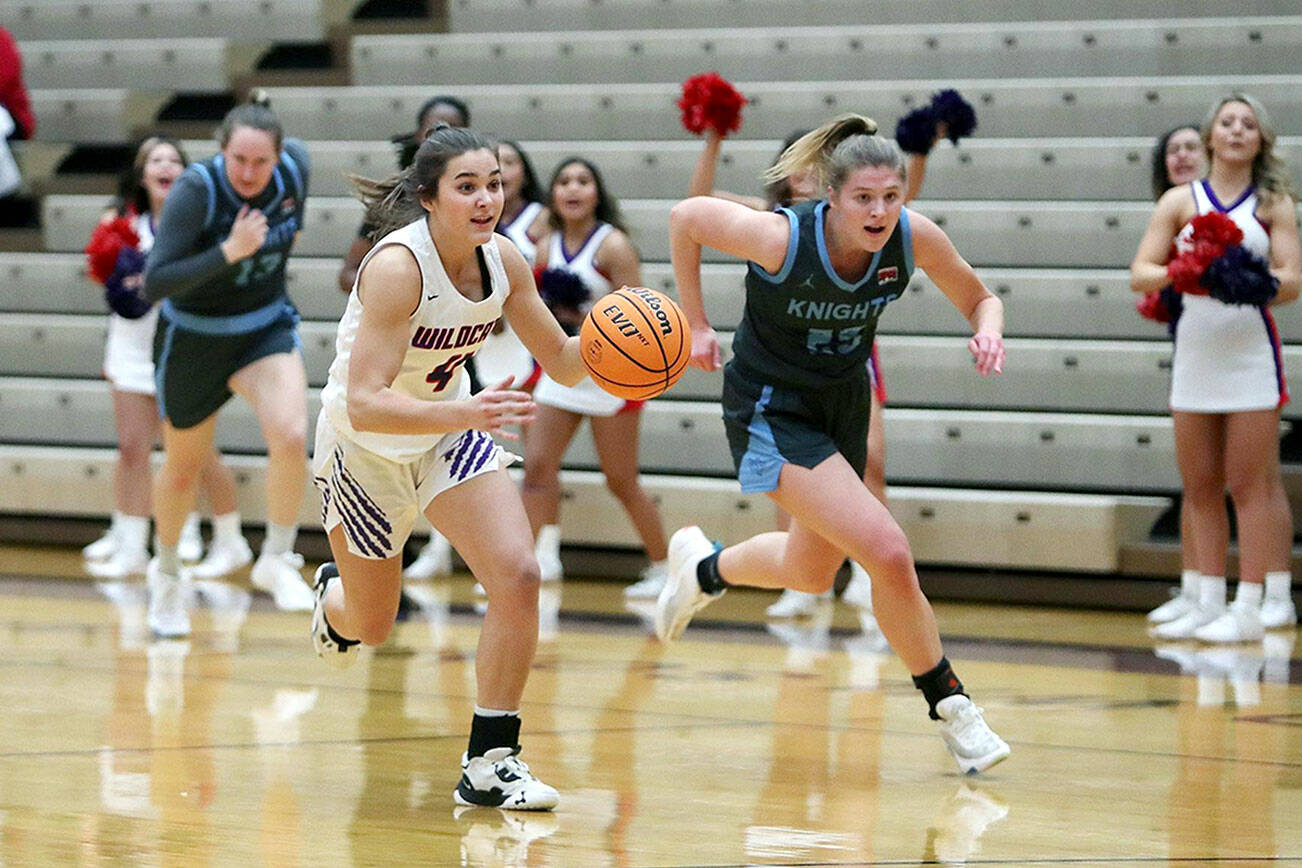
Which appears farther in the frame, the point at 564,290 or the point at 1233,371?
the point at 564,290

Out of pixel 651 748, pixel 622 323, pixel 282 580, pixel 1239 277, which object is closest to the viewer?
pixel 622 323

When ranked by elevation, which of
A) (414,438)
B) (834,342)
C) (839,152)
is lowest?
(414,438)

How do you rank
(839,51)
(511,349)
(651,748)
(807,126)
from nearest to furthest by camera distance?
(651,748) → (511,349) → (807,126) → (839,51)

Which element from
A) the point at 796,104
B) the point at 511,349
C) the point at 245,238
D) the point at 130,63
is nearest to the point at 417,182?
the point at 245,238

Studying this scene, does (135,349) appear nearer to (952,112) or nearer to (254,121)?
(254,121)

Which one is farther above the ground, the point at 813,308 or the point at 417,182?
the point at 417,182

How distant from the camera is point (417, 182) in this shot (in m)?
4.39

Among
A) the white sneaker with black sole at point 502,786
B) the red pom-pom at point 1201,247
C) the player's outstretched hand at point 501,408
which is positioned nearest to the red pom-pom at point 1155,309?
the red pom-pom at point 1201,247

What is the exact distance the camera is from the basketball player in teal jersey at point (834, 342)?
468cm

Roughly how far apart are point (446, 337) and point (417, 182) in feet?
1.21

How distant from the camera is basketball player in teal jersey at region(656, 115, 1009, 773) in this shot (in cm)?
468

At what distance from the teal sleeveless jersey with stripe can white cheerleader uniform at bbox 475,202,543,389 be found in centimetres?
287

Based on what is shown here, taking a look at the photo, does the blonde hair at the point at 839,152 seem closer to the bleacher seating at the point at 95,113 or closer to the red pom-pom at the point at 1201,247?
the red pom-pom at the point at 1201,247

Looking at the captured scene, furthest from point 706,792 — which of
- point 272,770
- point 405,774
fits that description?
point 272,770
